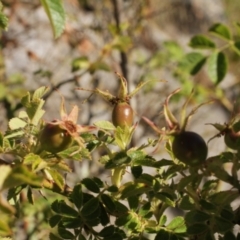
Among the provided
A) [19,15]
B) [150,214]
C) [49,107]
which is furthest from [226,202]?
[19,15]

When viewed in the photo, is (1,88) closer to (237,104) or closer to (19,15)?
(237,104)

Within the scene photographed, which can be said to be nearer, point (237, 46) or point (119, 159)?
point (119, 159)

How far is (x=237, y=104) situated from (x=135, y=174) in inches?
8.4

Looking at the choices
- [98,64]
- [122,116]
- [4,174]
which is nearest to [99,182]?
[122,116]

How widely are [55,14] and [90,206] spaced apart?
33 cm

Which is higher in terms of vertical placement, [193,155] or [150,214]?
[193,155]

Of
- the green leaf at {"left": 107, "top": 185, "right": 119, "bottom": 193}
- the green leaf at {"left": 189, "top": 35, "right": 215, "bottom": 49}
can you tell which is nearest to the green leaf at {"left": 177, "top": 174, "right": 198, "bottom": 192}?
the green leaf at {"left": 107, "top": 185, "right": 119, "bottom": 193}

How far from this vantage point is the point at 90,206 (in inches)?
33.5

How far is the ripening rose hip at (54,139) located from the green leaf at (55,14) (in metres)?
0.15

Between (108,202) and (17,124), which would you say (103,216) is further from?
(17,124)

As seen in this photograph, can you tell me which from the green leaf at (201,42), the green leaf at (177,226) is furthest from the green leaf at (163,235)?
the green leaf at (201,42)

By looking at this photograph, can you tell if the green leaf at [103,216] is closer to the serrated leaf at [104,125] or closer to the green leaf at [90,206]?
the green leaf at [90,206]

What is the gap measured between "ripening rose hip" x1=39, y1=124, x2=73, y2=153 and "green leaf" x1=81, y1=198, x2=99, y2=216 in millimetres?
124

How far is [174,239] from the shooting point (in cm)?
87
